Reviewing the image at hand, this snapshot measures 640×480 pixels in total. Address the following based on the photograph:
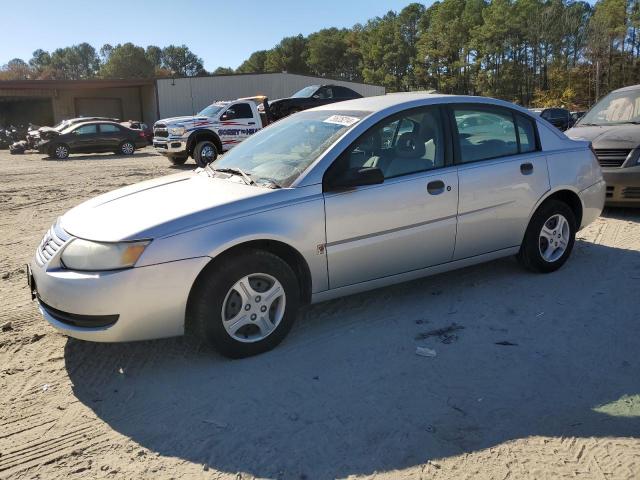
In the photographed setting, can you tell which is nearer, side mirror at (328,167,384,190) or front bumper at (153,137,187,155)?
side mirror at (328,167,384,190)

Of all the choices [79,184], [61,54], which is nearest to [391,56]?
[79,184]

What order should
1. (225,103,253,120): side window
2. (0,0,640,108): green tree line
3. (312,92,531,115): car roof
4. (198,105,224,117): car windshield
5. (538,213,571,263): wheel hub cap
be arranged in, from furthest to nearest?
(0,0,640,108): green tree line
(225,103,253,120): side window
(198,105,224,117): car windshield
(538,213,571,263): wheel hub cap
(312,92,531,115): car roof

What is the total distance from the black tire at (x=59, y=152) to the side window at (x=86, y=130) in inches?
37.1

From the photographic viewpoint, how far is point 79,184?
13109 millimetres

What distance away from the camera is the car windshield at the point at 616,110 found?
834 cm

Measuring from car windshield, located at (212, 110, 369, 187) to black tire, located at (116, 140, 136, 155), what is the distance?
70.5 feet

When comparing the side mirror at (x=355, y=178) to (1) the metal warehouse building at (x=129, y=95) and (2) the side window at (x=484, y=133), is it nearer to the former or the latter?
(2) the side window at (x=484, y=133)

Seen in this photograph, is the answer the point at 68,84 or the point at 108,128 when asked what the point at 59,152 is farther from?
the point at 68,84

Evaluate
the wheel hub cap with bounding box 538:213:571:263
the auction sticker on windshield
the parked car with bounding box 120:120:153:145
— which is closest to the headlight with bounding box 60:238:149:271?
the auction sticker on windshield

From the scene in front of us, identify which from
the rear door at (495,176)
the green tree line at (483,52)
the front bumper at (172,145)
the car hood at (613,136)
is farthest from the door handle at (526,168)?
the green tree line at (483,52)

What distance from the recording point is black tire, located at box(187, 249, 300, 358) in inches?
137

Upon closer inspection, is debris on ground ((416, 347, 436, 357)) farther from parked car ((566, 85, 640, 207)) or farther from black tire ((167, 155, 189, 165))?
black tire ((167, 155, 189, 165))

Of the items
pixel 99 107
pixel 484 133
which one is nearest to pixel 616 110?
pixel 484 133

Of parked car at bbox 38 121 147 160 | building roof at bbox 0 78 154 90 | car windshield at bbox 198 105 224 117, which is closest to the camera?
car windshield at bbox 198 105 224 117
